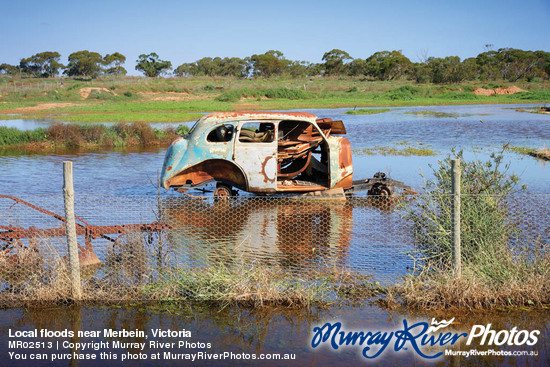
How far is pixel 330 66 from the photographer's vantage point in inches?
4678

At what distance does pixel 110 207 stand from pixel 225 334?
722 cm

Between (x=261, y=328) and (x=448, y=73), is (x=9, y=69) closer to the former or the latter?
(x=448, y=73)

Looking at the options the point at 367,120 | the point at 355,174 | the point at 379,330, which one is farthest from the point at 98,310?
the point at 367,120

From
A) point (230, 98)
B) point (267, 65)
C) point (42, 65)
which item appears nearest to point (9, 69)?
point (42, 65)

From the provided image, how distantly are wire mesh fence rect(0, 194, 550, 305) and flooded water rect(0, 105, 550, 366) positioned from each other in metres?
Result: 0.06

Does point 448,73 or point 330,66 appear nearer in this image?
point 448,73

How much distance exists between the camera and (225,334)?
6312mm

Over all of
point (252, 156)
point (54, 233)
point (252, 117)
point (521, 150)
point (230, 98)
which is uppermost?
point (230, 98)

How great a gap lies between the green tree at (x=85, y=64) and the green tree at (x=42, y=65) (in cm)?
502

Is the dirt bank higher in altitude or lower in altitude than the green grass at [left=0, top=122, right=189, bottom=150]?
higher

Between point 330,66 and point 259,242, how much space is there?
112m

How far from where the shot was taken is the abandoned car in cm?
1254

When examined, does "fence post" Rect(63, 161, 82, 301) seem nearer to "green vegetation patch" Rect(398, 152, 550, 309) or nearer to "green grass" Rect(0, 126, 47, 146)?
"green vegetation patch" Rect(398, 152, 550, 309)

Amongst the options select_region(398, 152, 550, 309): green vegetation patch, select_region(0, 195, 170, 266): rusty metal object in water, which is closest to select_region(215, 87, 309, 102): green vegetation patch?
select_region(0, 195, 170, 266): rusty metal object in water
